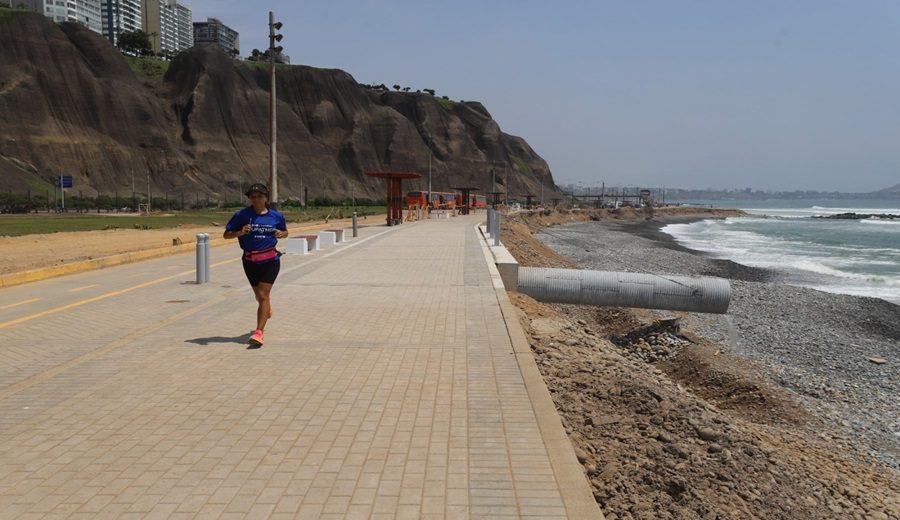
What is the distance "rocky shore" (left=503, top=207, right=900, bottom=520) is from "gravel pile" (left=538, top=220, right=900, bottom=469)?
41 mm

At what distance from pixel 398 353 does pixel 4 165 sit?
249 feet

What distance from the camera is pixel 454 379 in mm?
6258

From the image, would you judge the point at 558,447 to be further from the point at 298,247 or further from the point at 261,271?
the point at 298,247

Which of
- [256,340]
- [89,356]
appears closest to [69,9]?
[89,356]

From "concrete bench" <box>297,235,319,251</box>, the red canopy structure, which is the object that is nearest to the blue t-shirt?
"concrete bench" <box>297,235,319,251</box>

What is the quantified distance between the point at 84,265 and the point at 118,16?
190 m

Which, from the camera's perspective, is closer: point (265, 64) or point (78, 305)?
point (78, 305)

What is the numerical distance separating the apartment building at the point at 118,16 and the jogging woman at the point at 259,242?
190 metres

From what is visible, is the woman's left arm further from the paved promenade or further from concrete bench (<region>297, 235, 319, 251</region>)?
concrete bench (<region>297, 235, 319, 251</region>)

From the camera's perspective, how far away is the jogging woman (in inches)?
299

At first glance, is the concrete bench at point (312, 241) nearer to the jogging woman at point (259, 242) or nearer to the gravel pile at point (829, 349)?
the gravel pile at point (829, 349)

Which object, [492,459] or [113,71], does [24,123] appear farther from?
[492,459]

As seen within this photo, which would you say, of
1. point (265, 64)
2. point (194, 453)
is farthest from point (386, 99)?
point (194, 453)

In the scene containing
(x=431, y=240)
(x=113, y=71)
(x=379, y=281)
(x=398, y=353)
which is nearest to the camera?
(x=398, y=353)
